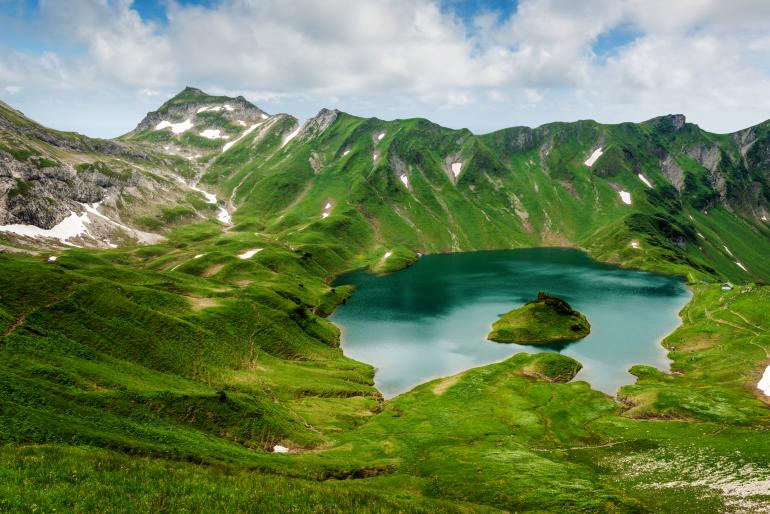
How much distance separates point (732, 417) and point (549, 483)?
49.2 m

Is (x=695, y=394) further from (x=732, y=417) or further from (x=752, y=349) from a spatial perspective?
(x=752, y=349)

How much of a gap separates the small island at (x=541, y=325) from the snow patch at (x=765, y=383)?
150ft

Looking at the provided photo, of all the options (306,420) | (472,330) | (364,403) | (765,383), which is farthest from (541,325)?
(306,420)

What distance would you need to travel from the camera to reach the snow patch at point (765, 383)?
9094 centimetres

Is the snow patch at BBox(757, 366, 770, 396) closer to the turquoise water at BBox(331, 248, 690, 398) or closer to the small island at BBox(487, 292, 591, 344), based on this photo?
the turquoise water at BBox(331, 248, 690, 398)

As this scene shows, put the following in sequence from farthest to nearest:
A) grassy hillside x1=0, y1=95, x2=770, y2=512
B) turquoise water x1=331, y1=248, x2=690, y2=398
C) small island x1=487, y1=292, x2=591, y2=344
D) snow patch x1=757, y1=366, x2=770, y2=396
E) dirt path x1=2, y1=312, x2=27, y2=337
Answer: small island x1=487, y1=292, x2=591, y2=344, turquoise water x1=331, y1=248, x2=690, y2=398, snow patch x1=757, y1=366, x2=770, y2=396, dirt path x1=2, y1=312, x2=27, y2=337, grassy hillside x1=0, y1=95, x2=770, y2=512

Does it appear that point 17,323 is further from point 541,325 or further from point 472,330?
point 541,325

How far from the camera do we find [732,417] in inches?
2980

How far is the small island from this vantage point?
136 m

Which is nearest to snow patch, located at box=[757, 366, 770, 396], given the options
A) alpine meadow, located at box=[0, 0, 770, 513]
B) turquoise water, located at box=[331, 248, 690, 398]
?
alpine meadow, located at box=[0, 0, 770, 513]

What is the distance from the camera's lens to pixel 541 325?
14100 centimetres

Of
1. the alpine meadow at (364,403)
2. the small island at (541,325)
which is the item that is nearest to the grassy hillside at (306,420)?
the alpine meadow at (364,403)

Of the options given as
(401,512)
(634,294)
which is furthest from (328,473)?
(634,294)

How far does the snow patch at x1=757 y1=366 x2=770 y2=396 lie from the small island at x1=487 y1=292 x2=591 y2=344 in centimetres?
4576
